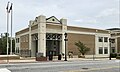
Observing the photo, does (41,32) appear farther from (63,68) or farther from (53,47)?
(63,68)

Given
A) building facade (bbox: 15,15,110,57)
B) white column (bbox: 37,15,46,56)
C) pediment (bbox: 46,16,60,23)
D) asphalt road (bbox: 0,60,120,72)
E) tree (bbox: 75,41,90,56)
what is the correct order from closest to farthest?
asphalt road (bbox: 0,60,120,72) → white column (bbox: 37,15,46,56) → building facade (bbox: 15,15,110,57) → pediment (bbox: 46,16,60,23) → tree (bbox: 75,41,90,56)

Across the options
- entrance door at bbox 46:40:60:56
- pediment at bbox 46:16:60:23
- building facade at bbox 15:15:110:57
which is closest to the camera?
building facade at bbox 15:15:110:57

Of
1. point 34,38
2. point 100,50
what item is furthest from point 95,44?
point 34,38

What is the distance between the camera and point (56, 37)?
6312cm

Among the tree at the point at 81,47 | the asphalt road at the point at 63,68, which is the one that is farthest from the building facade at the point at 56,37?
the asphalt road at the point at 63,68

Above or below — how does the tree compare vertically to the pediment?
below

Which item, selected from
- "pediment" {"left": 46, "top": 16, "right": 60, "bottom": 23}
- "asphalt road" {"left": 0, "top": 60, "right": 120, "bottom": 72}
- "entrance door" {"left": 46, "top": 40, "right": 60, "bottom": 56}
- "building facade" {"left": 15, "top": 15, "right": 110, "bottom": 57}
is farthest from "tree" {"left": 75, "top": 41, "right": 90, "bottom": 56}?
"asphalt road" {"left": 0, "top": 60, "right": 120, "bottom": 72}

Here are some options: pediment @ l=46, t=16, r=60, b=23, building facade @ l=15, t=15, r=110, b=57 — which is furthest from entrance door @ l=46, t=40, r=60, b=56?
pediment @ l=46, t=16, r=60, b=23

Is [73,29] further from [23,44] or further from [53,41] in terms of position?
[23,44]

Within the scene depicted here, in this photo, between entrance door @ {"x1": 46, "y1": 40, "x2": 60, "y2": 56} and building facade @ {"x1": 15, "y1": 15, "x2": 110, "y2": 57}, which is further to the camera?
entrance door @ {"x1": 46, "y1": 40, "x2": 60, "y2": 56}

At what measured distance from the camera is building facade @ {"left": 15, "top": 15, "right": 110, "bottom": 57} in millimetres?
59469

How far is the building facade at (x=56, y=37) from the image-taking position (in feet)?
195

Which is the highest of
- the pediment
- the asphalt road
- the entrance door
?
the pediment

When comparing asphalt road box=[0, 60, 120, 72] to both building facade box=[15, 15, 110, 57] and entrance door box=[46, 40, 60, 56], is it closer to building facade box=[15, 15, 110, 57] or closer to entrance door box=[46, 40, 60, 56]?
building facade box=[15, 15, 110, 57]
